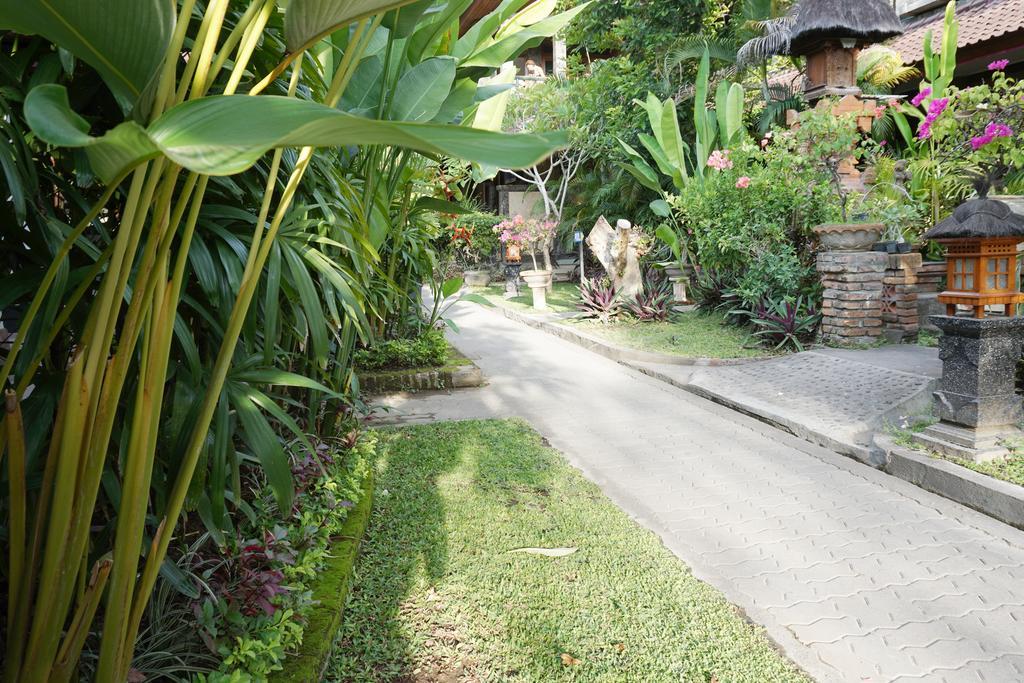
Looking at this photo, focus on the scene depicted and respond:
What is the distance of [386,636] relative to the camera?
249cm

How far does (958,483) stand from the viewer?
384cm

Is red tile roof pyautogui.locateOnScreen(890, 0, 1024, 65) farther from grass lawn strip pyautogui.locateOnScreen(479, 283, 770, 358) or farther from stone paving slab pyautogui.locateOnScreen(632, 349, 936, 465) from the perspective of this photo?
stone paving slab pyautogui.locateOnScreen(632, 349, 936, 465)

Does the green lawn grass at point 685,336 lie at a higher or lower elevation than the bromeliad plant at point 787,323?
lower

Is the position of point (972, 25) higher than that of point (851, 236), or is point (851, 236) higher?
point (972, 25)

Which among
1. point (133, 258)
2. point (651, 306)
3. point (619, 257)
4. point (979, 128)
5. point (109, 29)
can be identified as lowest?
point (651, 306)

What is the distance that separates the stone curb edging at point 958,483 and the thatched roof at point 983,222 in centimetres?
137

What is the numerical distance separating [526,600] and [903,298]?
621 cm

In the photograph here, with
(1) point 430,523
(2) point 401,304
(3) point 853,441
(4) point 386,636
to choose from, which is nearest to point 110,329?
(4) point 386,636

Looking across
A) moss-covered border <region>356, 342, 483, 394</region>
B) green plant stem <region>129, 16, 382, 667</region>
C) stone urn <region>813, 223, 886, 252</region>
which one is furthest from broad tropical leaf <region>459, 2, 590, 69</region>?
stone urn <region>813, 223, 886, 252</region>

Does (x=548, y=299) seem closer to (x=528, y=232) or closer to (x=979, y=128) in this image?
(x=528, y=232)

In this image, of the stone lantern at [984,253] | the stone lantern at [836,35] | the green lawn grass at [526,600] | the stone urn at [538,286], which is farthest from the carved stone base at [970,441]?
the stone urn at [538,286]

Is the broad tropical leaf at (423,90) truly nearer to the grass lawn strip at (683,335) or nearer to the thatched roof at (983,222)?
the thatched roof at (983,222)

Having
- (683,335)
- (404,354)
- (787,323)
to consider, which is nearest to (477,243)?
(683,335)

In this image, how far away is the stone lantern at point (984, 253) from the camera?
4180mm
